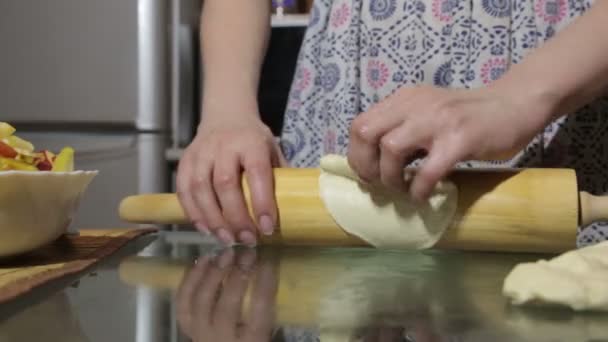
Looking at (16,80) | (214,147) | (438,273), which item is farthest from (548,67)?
(16,80)

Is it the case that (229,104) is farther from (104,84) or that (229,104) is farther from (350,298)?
(104,84)

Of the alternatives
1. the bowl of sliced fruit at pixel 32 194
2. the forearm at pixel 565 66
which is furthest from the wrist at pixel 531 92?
the bowl of sliced fruit at pixel 32 194

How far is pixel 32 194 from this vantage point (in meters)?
0.57

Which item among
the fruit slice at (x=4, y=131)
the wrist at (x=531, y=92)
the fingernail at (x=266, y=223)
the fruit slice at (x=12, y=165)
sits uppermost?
the wrist at (x=531, y=92)

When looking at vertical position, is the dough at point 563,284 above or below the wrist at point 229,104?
below

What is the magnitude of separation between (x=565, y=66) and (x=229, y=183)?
30 centimetres

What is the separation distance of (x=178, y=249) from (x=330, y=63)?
33cm

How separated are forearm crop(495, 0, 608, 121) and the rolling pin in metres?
0.06

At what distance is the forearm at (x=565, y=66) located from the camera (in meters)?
0.62

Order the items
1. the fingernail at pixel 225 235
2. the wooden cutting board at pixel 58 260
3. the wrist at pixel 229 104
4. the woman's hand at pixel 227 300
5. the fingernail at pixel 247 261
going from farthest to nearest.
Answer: the wrist at pixel 229 104 → the fingernail at pixel 225 235 → the fingernail at pixel 247 261 → the wooden cutting board at pixel 58 260 → the woman's hand at pixel 227 300

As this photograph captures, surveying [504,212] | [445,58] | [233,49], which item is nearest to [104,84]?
[233,49]

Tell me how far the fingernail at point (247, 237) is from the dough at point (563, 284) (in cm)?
29

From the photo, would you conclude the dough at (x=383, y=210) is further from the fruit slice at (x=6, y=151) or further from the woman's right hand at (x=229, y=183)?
the fruit slice at (x=6, y=151)

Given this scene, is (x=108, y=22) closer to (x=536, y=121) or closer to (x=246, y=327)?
(x=536, y=121)
